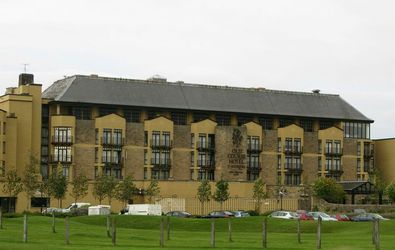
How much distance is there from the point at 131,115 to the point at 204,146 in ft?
43.6

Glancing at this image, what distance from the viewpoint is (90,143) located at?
476 feet

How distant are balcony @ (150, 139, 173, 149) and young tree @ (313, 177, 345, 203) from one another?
24563mm

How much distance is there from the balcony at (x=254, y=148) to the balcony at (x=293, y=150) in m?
5.09

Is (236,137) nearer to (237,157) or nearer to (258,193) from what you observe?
(237,157)

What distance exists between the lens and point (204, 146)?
15450cm

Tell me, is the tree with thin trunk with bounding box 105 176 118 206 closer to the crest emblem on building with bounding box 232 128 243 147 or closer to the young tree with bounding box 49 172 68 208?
the young tree with bounding box 49 172 68 208

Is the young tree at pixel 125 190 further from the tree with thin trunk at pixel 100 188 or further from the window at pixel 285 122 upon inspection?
the window at pixel 285 122

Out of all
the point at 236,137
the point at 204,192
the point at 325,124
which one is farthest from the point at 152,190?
the point at 325,124

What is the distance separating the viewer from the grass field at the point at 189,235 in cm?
5606

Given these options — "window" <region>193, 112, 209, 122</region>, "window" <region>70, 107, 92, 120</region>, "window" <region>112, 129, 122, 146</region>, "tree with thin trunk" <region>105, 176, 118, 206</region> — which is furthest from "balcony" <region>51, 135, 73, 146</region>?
"window" <region>193, 112, 209, 122</region>

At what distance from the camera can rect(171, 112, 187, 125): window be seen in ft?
504

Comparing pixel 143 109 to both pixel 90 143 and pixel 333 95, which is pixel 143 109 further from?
pixel 333 95

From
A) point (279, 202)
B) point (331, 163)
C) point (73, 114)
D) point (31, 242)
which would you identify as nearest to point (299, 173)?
Answer: point (331, 163)

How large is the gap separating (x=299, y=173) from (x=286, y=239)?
315 ft
